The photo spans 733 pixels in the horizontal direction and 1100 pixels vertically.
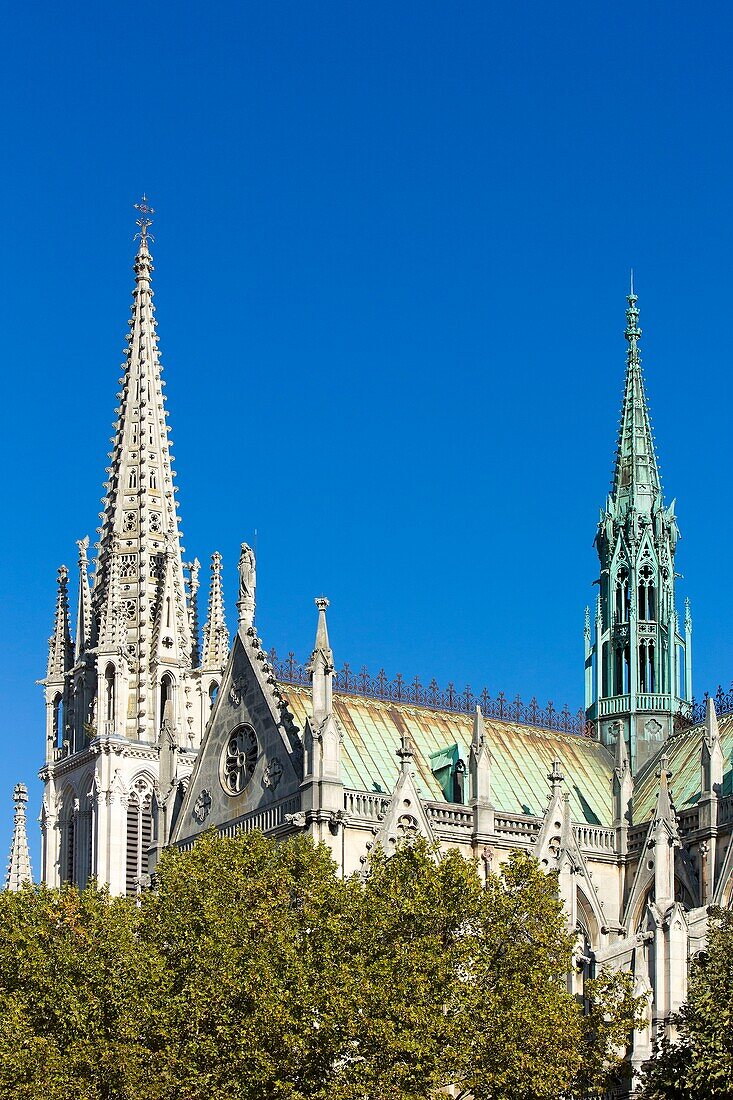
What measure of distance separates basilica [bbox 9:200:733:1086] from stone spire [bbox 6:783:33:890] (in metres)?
0.17

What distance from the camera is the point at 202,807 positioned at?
92000 mm

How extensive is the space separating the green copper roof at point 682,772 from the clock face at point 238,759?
1470cm

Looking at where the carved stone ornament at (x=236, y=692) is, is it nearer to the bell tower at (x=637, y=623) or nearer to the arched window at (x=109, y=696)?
the bell tower at (x=637, y=623)

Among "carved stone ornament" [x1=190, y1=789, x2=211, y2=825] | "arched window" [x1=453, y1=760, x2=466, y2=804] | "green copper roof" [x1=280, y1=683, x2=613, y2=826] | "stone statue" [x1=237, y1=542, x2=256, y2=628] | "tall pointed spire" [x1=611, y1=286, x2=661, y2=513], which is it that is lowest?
"carved stone ornament" [x1=190, y1=789, x2=211, y2=825]

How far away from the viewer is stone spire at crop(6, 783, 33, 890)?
121938 mm

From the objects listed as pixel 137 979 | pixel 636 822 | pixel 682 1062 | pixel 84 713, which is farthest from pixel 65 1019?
pixel 84 713

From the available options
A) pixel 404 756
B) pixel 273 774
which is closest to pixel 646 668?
pixel 404 756

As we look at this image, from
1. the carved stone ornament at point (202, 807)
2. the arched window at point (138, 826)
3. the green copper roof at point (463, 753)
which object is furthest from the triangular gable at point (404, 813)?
the arched window at point (138, 826)

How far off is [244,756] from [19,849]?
121 ft

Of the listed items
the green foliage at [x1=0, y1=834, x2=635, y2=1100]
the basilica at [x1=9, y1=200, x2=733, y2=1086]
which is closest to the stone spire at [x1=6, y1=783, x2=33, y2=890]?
the basilica at [x1=9, y1=200, x2=733, y2=1086]

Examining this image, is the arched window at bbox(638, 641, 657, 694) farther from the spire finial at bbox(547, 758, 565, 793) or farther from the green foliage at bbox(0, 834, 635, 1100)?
the green foliage at bbox(0, 834, 635, 1100)

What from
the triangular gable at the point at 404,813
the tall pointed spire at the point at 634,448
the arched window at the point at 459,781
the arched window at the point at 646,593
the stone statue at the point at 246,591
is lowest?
the triangular gable at the point at 404,813

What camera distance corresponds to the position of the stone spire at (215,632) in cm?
12325

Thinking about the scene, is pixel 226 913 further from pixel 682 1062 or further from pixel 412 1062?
pixel 682 1062
